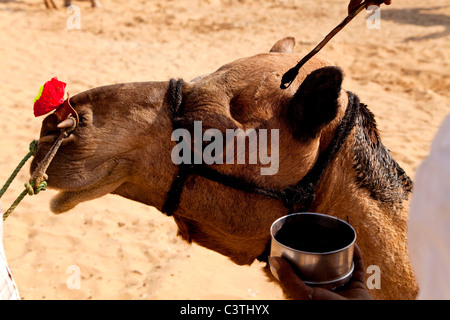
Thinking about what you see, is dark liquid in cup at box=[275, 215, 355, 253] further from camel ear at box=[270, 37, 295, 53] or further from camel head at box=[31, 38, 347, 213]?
camel ear at box=[270, 37, 295, 53]

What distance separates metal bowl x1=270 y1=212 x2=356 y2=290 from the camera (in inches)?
73.5

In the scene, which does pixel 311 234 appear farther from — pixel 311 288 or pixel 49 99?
pixel 49 99

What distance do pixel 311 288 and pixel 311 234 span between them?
528mm

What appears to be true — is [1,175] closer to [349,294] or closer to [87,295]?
[87,295]

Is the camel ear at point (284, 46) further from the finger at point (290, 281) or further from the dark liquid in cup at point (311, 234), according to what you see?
the finger at point (290, 281)

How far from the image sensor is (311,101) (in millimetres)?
2414

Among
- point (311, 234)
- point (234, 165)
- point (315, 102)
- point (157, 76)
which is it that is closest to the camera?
point (311, 234)

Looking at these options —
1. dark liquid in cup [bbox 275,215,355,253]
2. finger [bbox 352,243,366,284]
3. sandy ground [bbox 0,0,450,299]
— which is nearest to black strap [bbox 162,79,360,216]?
dark liquid in cup [bbox 275,215,355,253]

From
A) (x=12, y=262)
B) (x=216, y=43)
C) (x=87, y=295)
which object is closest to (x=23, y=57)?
(x=216, y=43)

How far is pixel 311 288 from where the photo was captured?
1.79 meters

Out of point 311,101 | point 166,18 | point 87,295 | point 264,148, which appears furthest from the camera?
point 166,18

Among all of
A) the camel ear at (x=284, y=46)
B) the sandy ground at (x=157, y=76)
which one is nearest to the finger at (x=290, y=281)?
the camel ear at (x=284, y=46)

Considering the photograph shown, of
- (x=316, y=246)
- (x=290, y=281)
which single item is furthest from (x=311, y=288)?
(x=316, y=246)

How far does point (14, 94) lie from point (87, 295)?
21.4 feet
